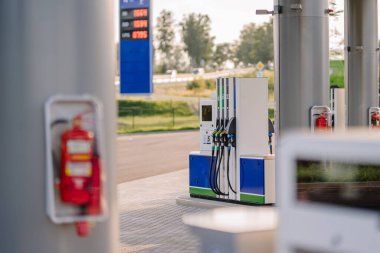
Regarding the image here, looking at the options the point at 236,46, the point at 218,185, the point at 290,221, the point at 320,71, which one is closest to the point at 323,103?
the point at 320,71

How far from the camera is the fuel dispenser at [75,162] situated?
5102 millimetres

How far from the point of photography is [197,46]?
267 feet

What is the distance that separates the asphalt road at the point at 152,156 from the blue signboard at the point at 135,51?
1032 cm

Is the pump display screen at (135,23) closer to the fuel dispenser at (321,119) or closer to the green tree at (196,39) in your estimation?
the fuel dispenser at (321,119)

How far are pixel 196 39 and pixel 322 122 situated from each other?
69.5 m

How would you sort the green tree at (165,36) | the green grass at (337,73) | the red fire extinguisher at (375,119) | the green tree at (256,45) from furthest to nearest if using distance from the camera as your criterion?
the green tree at (256,45) → the green tree at (165,36) → the green grass at (337,73) → the red fire extinguisher at (375,119)

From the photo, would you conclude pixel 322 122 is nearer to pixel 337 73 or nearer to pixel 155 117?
pixel 337 73

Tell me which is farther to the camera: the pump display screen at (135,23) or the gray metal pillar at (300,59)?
the gray metal pillar at (300,59)

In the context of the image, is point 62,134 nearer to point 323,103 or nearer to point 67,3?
point 67,3

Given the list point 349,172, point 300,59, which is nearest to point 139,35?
point 300,59

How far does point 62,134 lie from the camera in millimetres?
5449

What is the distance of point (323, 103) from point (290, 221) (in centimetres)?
999

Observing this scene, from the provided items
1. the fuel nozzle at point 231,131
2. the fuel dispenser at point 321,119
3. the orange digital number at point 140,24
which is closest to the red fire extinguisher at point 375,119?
the fuel nozzle at point 231,131

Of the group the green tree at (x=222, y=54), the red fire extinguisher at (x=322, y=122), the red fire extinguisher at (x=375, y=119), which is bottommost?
the red fire extinguisher at (x=375, y=119)
